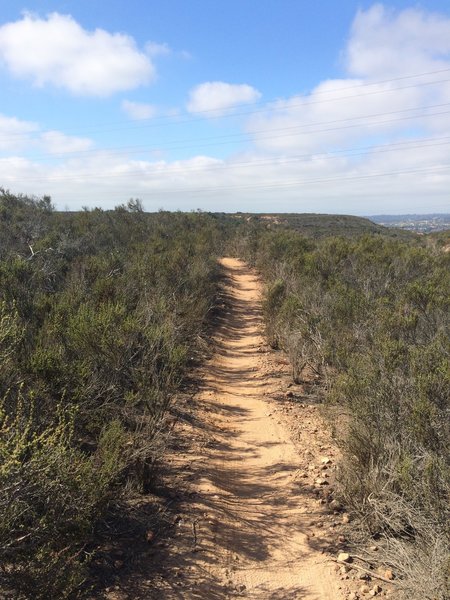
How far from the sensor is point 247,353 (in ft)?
36.4

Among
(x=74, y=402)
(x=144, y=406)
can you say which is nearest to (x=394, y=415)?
(x=144, y=406)

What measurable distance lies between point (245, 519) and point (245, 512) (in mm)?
133

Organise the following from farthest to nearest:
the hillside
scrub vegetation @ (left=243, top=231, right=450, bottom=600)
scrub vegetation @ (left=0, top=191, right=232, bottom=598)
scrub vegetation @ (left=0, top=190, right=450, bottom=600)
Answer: the hillside, scrub vegetation @ (left=243, top=231, right=450, bottom=600), scrub vegetation @ (left=0, top=190, right=450, bottom=600), scrub vegetation @ (left=0, top=191, right=232, bottom=598)

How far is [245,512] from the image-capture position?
4770 millimetres

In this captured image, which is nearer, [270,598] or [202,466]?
[270,598]

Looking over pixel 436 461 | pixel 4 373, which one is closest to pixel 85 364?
pixel 4 373

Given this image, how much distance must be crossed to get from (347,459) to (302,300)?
6.21 m

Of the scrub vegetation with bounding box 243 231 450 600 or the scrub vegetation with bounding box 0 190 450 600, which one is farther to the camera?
the scrub vegetation with bounding box 243 231 450 600

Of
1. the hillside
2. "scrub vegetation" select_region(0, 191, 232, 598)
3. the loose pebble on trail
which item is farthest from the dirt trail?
the hillside

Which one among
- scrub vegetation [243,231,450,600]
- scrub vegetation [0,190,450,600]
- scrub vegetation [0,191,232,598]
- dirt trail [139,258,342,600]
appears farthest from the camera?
dirt trail [139,258,342,600]

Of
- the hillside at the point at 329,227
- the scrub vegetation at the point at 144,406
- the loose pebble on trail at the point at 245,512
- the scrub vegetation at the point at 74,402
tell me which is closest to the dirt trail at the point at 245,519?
the loose pebble on trail at the point at 245,512

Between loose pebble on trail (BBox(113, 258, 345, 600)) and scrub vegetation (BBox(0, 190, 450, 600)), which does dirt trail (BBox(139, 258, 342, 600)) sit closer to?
loose pebble on trail (BBox(113, 258, 345, 600))

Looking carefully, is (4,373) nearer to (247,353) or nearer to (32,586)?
(32,586)

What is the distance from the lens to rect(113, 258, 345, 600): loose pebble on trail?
369cm
